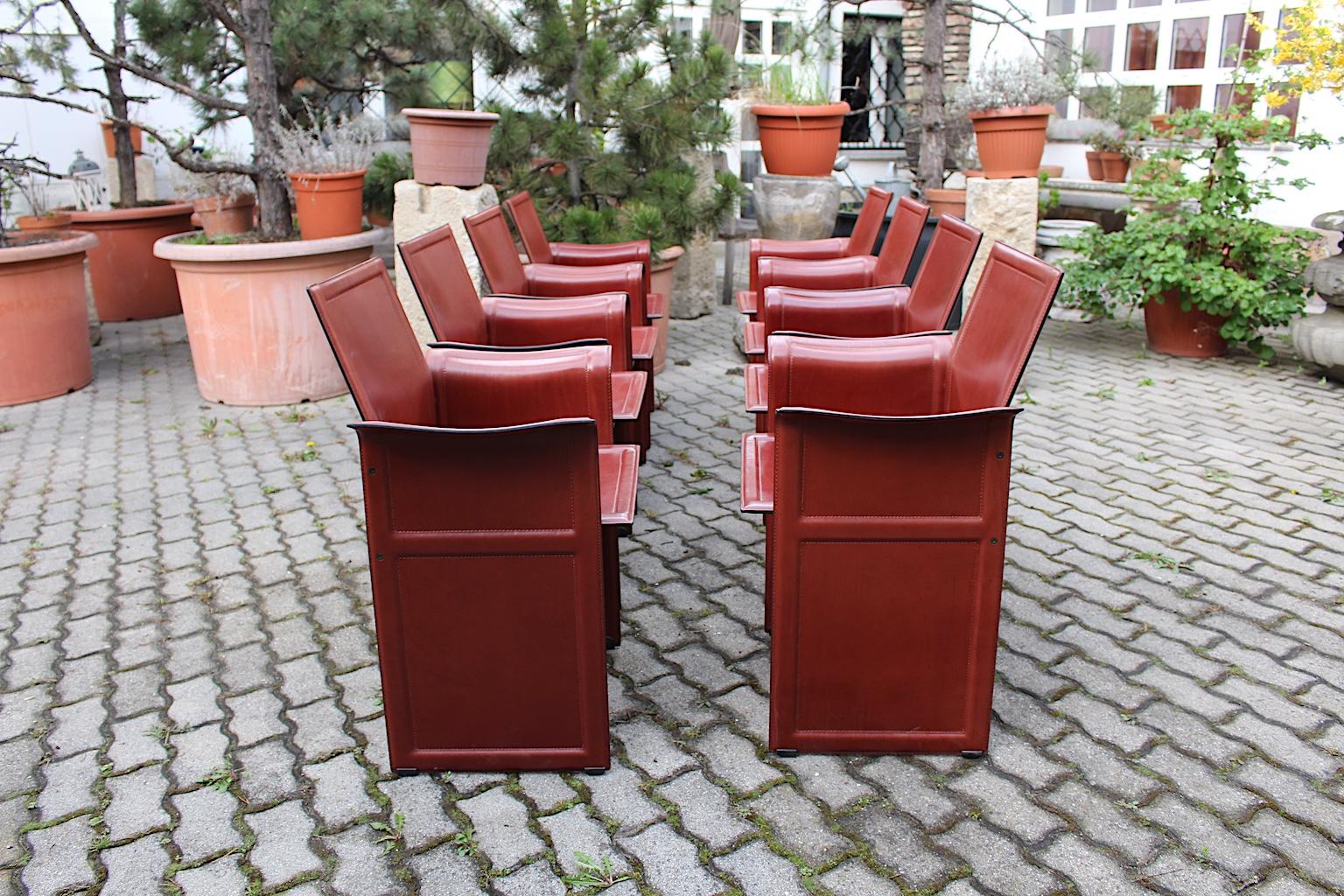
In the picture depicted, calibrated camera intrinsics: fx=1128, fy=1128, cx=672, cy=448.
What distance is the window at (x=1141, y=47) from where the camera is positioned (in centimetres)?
743

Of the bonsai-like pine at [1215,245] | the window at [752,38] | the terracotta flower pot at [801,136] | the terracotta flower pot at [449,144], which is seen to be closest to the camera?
the terracotta flower pot at [449,144]

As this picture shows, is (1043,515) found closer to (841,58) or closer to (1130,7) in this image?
(1130,7)

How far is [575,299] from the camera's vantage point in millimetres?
3348

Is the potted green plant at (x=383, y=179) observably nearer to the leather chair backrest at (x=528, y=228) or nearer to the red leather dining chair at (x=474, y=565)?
the leather chair backrest at (x=528, y=228)

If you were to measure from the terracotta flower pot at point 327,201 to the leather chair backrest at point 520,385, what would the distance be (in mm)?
2797

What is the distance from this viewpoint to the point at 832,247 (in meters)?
4.61

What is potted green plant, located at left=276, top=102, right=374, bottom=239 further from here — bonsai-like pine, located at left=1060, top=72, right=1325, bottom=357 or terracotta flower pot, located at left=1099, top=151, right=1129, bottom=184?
terracotta flower pot, located at left=1099, top=151, right=1129, bottom=184

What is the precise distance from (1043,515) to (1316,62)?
264 centimetres

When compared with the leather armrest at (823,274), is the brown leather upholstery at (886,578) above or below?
below

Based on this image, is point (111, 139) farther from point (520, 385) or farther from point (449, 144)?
point (520, 385)

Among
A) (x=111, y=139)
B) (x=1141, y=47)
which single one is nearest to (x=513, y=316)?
(x=1141, y=47)

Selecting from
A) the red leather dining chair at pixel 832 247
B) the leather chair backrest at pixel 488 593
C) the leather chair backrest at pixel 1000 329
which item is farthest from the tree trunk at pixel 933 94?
the leather chair backrest at pixel 488 593

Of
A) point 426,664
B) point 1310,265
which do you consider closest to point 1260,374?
point 1310,265

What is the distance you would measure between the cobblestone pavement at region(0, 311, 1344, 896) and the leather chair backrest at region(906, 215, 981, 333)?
76 centimetres
